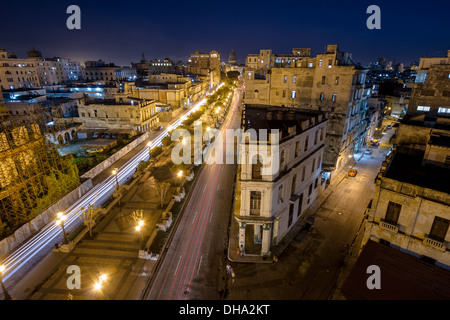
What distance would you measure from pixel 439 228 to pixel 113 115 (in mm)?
64174

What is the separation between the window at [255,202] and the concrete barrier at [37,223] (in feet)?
74.9

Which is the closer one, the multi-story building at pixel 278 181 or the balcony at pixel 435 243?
the balcony at pixel 435 243

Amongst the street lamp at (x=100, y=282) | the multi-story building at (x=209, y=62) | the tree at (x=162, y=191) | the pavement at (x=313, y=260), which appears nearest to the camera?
the street lamp at (x=100, y=282)

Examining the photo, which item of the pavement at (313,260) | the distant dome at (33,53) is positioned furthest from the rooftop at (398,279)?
the distant dome at (33,53)

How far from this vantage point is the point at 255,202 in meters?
22.6

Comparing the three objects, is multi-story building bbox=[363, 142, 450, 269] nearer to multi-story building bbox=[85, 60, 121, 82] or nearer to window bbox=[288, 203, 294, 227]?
window bbox=[288, 203, 294, 227]

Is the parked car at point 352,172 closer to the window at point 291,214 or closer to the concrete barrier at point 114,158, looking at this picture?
the window at point 291,214

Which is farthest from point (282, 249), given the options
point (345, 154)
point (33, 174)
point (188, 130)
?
point (188, 130)

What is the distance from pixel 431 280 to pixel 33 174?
40.9m

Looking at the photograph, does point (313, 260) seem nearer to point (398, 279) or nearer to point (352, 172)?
point (398, 279)

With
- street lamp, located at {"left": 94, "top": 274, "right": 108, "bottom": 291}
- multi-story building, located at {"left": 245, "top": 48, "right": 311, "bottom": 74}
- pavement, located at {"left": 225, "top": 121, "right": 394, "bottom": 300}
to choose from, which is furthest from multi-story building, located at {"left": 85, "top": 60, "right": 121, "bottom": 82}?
street lamp, located at {"left": 94, "top": 274, "right": 108, "bottom": 291}

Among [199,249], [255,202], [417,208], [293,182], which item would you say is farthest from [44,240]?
[417,208]

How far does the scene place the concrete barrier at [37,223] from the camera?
23156 millimetres
